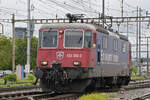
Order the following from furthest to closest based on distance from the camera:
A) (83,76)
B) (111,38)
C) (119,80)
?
(119,80)
(111,38)
(83,76)

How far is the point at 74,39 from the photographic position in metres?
18.7

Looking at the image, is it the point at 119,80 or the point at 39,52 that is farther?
the point at 119,80

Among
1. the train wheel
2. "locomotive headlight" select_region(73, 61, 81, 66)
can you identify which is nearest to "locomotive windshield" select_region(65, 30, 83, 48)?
"locomotive headlight" select_region(73, 61, 81, 66)

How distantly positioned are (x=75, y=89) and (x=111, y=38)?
15.5 feet

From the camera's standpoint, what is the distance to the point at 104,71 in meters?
20.9

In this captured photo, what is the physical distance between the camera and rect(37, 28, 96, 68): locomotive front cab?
60.4ft

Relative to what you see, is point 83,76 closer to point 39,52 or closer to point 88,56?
point 88,56

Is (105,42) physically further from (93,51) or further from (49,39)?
(49,39)

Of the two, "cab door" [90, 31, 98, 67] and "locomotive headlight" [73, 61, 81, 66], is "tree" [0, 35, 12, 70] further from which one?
"locomotive headlight" [73, 61, 81, 66]

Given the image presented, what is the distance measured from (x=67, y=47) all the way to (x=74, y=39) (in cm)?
51

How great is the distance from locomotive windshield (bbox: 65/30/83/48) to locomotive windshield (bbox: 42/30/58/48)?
1.99 feet

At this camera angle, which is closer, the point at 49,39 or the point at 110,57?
the point at 49,39

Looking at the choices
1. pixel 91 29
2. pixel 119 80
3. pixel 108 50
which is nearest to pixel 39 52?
pixel 91 29

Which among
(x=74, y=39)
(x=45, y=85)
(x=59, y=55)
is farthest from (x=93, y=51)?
(x=45, y=85)
